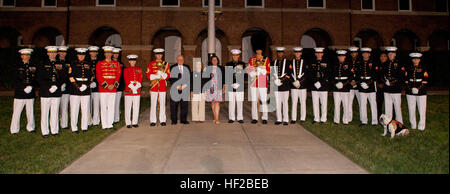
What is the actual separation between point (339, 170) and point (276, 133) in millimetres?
2575

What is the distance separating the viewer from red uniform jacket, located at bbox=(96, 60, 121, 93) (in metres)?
7.03

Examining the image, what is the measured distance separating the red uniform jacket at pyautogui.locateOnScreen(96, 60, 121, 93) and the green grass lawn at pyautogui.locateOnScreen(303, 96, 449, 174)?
5.10 meters

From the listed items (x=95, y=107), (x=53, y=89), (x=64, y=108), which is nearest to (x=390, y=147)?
(x=95, y=107)

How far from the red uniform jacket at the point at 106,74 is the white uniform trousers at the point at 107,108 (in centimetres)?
14

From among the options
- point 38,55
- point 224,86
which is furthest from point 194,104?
point 38,55

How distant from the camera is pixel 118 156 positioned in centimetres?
484

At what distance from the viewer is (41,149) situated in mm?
5336

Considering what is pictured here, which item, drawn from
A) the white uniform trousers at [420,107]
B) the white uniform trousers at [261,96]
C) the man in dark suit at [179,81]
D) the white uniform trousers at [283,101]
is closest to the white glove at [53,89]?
the man in dark suit at [179,81]

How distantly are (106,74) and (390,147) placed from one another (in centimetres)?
651

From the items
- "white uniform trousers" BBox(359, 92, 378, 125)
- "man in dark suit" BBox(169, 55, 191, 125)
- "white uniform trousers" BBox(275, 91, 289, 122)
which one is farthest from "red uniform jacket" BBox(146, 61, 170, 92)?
"white uniform trousers" BBox(359, 92, 378, 125)

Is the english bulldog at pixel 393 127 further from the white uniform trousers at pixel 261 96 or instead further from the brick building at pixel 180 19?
the brick building at pixel 180 19

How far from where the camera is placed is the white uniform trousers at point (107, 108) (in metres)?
7.16

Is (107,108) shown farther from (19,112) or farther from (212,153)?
(212,153)

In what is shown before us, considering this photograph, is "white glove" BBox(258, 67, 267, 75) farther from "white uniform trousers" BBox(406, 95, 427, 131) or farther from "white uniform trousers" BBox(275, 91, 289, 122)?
"white uniform trousers" BBox(406, 95, 427, 131)
